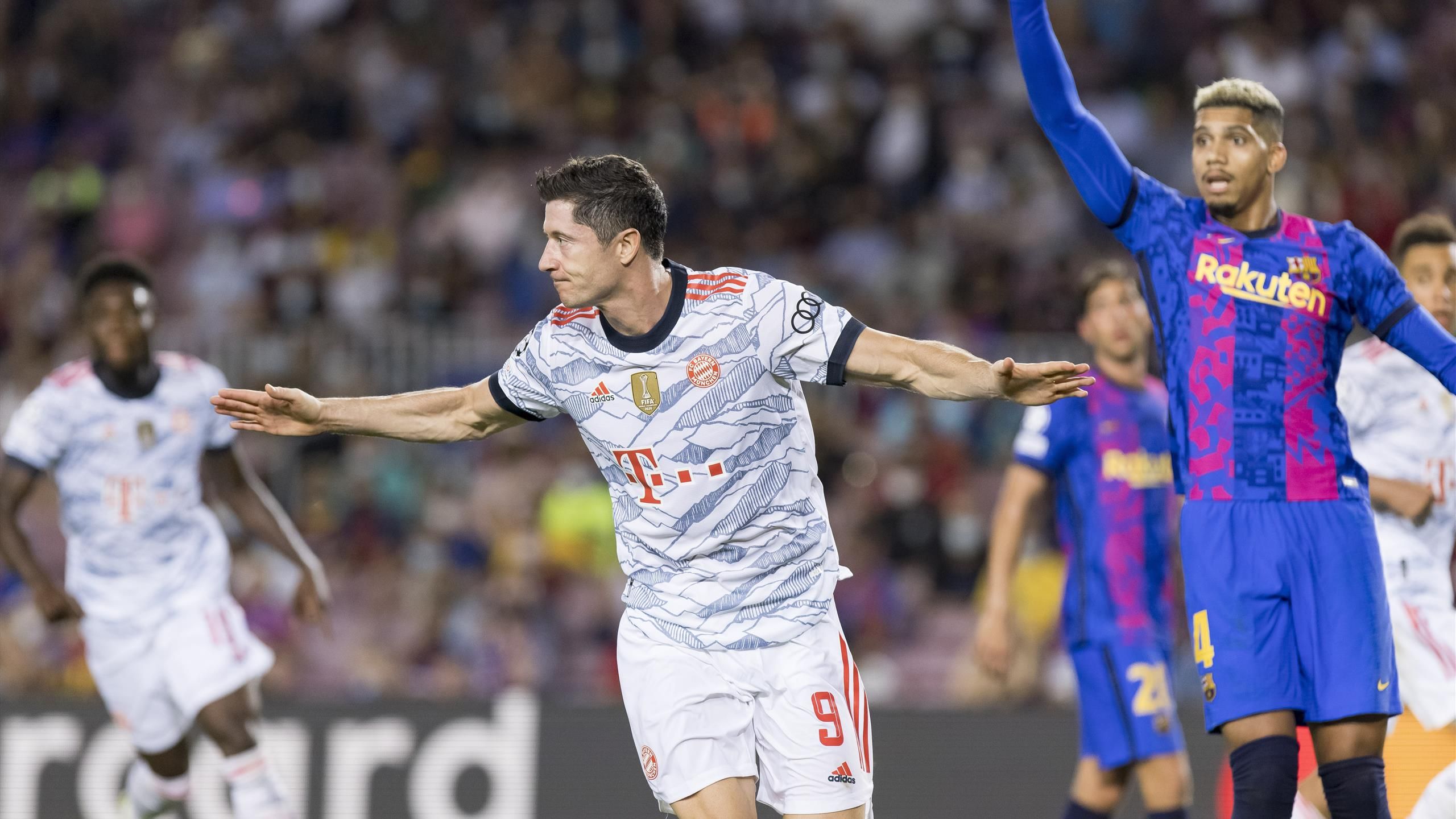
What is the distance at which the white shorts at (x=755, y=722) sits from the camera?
5137 mm

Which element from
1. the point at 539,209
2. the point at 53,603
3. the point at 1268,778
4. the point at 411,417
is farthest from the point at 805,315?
the point at 539,209

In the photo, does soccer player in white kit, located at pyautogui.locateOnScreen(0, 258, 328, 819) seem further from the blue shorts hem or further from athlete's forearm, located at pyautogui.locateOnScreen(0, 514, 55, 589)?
the blue shorts hem

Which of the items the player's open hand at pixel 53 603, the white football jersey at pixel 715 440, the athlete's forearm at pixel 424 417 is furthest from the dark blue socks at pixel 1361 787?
the player's open hand at pixel 53 603

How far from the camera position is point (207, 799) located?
9602 millimetres

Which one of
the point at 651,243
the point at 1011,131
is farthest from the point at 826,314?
the point at 1011,131

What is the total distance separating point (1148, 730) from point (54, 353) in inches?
409

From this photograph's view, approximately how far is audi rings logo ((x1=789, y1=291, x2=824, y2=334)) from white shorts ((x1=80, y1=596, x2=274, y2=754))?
12.9ft

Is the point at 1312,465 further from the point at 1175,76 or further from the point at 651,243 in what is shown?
the point at 1175,76

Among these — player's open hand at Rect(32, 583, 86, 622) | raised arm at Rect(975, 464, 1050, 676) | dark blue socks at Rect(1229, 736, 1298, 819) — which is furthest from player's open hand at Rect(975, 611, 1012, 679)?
player's open hand at Rect(32, 583, 86, 622)

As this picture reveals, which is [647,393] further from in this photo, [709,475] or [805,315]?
[805,315]

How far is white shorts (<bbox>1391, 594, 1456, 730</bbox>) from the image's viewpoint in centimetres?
632

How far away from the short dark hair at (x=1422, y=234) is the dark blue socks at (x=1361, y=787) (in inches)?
86.3

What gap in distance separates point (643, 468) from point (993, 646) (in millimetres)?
2582

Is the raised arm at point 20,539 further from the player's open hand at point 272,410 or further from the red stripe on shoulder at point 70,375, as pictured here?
the player's open hand at point 272,410
